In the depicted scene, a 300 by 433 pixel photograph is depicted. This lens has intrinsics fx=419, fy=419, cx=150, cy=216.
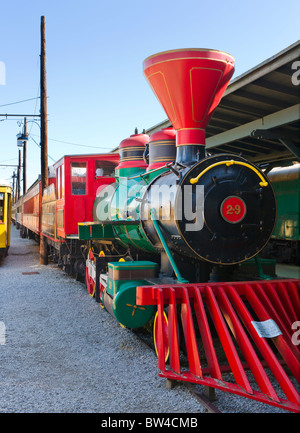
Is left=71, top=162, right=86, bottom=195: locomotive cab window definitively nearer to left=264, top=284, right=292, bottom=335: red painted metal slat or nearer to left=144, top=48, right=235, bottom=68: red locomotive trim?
left=144, top=48, right=235, bottom=68: red locomotive trim

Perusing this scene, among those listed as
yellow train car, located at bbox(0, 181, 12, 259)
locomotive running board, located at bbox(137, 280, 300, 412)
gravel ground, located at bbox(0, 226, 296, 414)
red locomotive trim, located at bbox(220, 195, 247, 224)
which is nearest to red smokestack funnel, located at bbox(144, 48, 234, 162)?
red locomotive trim, located at bbox(220, 195, 247, 224)

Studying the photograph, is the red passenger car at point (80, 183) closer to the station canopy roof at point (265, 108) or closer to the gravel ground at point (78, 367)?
the gravel ground at point (78, 367)

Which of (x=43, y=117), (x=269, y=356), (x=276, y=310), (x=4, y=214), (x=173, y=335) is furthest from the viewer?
(x=43, y=117)

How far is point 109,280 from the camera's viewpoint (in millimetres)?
4801

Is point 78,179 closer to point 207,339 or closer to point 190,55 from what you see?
point 190,55

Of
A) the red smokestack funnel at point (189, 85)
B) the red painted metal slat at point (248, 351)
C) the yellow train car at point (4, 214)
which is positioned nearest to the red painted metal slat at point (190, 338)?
the red painted metal slat at point (248, 351)

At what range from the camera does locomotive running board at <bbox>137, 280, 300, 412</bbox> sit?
3.23 meters

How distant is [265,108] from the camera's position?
7598 mm

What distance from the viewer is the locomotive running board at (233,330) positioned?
3227 millimetres

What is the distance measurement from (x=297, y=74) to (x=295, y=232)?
626 centimetres

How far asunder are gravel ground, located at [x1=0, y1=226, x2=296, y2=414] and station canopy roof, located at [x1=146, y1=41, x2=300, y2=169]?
10.2 feet

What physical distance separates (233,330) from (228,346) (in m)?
0.23

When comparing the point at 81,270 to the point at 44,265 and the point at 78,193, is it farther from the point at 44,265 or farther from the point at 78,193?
the point at 44,265

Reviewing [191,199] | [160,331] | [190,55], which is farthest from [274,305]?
[190,55]
